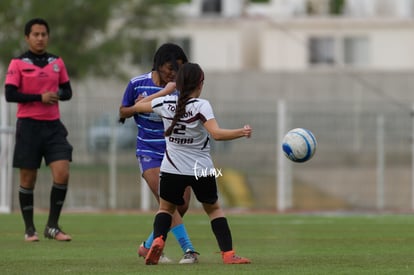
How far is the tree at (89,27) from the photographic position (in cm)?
4181

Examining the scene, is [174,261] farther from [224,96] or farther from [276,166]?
[224,96]

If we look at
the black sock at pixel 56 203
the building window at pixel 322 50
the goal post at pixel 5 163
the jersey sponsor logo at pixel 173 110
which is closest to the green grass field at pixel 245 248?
the black sock at pixel 56 203

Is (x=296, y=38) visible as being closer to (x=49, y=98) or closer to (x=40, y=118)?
(x=40, y=118)

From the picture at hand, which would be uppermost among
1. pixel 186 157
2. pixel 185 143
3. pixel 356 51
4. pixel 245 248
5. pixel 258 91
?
pixel 356 51

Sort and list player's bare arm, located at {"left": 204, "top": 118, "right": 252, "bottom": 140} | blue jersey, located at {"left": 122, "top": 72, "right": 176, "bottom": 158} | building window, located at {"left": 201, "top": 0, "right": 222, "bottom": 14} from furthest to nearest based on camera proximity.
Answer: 1. building window, located at {"left": 201, "top": 0, "right": 222, "bottom": 14}
2. blue jersey, located at {"left": 122, "top": 72, "right": 176, "bottom": 158}
3. player's bare arm, located at {"left": 204, "top": 118, "right": 252, "bottom": 140}

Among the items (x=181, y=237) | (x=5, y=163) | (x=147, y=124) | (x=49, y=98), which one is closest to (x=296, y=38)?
(x=5, y=163)

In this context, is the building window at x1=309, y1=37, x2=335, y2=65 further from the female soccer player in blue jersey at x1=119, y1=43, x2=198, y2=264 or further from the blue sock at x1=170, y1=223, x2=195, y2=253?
the blue sock at x1=170, y1=223, x2=195, y2=253

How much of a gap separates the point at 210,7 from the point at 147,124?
145ft

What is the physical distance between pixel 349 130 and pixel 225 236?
17.0m

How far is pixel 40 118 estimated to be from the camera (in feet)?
44.7

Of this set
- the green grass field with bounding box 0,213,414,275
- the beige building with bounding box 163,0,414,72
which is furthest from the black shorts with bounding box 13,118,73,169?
the beige building with bounding box 163,0,414,72

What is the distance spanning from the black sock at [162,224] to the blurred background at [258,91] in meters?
12.3

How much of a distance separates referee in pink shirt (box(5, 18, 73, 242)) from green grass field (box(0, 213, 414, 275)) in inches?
20.0

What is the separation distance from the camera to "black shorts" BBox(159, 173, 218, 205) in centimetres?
1063
